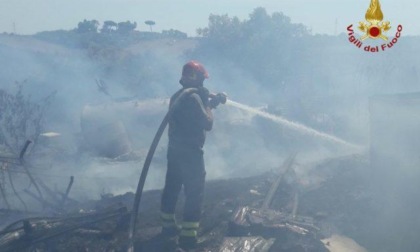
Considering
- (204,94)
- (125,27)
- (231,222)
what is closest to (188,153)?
(204,94)

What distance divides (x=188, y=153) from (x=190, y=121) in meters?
0.40

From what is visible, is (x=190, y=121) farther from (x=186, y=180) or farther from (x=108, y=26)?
(x=108, y=26)

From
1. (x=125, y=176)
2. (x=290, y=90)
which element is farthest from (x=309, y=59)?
(x=125, y=176)

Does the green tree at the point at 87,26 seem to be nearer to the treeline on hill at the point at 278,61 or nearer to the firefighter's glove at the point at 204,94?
the treeline on hill at the point at 278,61

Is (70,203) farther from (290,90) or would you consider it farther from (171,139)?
(290,90)

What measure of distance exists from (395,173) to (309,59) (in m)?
17.5

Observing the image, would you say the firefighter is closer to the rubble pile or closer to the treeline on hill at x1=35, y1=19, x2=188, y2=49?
the rubble pile

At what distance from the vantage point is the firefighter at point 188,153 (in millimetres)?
5574

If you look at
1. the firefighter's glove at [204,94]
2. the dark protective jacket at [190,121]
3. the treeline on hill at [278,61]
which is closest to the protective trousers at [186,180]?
the dark protective jacket at [190,121]

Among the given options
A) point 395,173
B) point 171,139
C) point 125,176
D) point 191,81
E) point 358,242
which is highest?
point 191,81

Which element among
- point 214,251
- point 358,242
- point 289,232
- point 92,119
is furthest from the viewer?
point 92,119

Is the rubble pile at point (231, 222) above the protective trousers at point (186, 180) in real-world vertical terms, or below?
below

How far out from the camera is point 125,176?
34.7ft

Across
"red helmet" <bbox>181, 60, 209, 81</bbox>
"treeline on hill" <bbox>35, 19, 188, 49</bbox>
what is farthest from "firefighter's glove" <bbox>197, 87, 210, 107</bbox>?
"treeline on hill" <bbox>35, 19, 188, 49</bbox>
